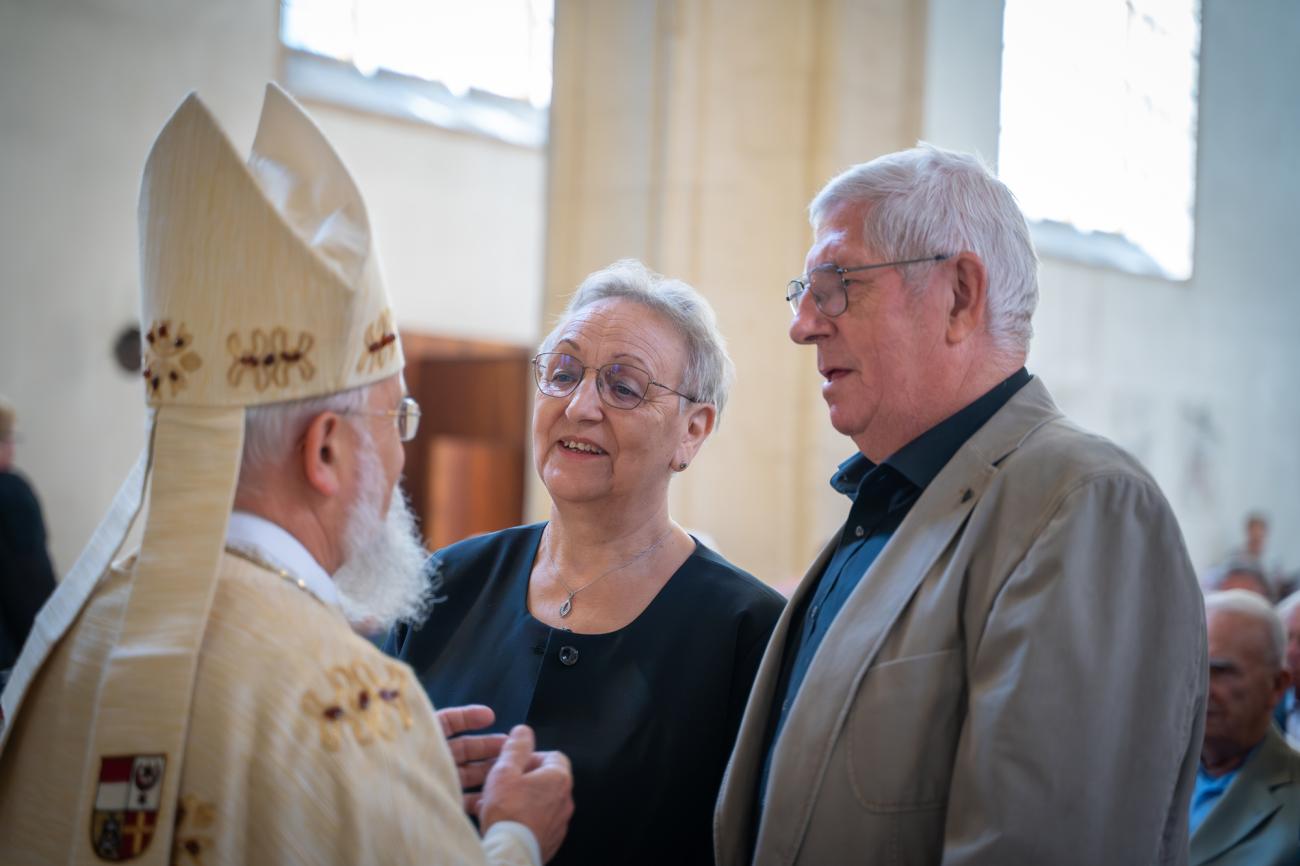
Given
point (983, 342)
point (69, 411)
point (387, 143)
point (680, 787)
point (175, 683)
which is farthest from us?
point (387, 143)

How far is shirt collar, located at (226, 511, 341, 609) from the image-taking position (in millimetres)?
1863

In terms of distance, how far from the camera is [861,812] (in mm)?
2082

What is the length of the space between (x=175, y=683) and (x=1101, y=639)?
1311 millimetres

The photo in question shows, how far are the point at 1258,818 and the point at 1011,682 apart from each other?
2.04 meters

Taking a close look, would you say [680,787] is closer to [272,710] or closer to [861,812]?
[861,812]

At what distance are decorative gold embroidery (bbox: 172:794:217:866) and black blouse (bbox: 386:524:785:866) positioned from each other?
1.04m

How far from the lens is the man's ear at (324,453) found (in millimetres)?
1932

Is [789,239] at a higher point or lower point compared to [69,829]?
higher

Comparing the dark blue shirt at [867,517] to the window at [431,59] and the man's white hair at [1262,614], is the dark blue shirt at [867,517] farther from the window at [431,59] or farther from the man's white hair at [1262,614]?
the window at [431,59]

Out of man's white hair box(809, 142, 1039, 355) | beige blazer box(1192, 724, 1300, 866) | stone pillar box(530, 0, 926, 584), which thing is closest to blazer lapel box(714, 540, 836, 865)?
man's white hair box(809, 142, 1039, 355)

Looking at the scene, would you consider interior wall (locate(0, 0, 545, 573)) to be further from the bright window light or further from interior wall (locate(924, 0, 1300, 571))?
interior wall (locate(924, 0, 1300, 571))

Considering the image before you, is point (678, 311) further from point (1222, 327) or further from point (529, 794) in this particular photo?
point (1222, 327)

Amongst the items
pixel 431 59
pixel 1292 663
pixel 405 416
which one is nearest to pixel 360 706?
pixel 405 416

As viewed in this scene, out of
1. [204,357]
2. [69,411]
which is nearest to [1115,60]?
[69,411]
